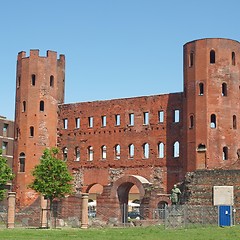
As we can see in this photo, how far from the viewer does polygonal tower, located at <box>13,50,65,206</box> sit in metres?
57.6

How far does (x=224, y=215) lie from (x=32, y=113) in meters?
26.1

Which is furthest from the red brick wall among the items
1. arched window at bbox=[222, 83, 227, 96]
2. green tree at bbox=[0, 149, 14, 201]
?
green tree at bbox=[0, 149, 14, 201]

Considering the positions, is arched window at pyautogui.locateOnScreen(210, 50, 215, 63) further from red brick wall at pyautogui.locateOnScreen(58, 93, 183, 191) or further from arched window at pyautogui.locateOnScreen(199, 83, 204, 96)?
red brick wall at pyautogui.locateOnScreen(58, 93, 183, 191)

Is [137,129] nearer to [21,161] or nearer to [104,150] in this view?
[104,150]

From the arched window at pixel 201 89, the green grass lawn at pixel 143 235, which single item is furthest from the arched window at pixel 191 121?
the green grass lawn at pixel 143 235

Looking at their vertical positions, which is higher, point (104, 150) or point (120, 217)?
point (104, 150)

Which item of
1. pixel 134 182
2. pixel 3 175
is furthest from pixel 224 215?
pixel 3 175

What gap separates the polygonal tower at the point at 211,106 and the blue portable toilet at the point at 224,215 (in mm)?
12599

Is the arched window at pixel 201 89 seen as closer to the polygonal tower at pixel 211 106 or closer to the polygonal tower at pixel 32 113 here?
the polygonal tower at pixel 211 106

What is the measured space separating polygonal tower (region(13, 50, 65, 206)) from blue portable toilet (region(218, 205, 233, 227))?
23.9m

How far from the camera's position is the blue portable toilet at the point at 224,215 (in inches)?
1474

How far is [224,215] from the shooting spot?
1484 inches

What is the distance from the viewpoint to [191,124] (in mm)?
51500

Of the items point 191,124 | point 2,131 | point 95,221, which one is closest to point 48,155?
point 95,221
